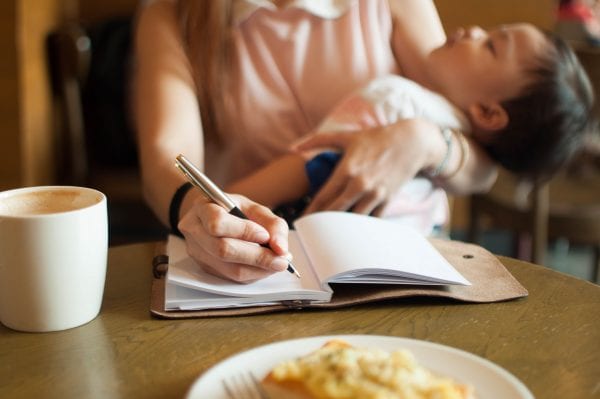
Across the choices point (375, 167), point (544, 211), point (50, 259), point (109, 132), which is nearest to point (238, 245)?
point (50, 259)

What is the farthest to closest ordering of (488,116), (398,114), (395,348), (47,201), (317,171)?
1. (488,116)
2. (398,114)
3. (317,171)
4. (47,201)
5. (395,348)

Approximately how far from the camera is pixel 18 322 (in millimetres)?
736

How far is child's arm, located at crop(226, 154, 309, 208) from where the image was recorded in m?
1.19

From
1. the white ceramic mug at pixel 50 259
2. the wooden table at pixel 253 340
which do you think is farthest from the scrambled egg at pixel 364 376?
the white ceramic mug at pixel 50 259

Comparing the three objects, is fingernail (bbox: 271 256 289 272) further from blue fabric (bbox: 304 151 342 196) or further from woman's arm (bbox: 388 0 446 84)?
woman's arm (bbox: 388 0 446 84)

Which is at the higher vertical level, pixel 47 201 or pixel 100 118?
pixel 47 201

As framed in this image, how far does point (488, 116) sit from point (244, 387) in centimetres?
94

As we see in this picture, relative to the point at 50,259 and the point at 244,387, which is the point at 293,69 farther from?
the point at 244,387

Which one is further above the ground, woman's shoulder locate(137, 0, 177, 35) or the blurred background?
woman's shoulder locate(137, 0, 177, 35)

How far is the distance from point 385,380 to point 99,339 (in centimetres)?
33

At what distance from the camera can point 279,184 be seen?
1.20 meters

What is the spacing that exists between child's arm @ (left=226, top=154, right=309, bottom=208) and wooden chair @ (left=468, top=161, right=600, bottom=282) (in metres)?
1.22

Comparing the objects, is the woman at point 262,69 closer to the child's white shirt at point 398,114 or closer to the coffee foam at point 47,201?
the child's white shirt at point 398,114

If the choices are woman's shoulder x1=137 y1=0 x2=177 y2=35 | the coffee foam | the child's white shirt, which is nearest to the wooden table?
the coffee foam
